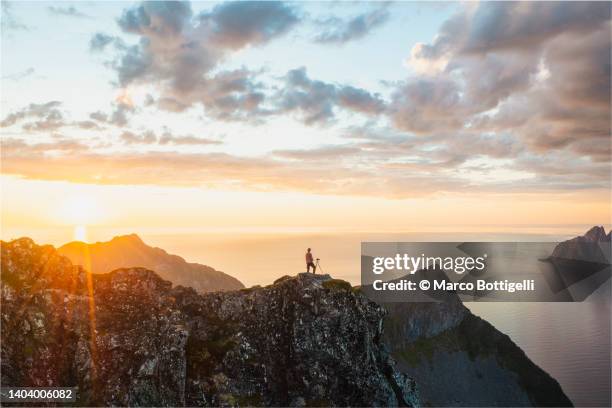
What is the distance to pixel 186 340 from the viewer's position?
57.0 meters

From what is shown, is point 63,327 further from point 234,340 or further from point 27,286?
point 234,340

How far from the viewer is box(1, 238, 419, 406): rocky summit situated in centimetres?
5231

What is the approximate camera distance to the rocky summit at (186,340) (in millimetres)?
52312

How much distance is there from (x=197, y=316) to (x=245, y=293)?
6.67 m

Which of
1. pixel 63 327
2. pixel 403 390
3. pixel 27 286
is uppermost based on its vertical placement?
pixel 27 286

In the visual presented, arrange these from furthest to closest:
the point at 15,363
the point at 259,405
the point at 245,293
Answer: the point at 245,293 → the point at 259,405 → the point at 15,363

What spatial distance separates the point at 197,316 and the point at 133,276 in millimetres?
9369

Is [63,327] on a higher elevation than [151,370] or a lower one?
higher

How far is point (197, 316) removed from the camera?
202 feet

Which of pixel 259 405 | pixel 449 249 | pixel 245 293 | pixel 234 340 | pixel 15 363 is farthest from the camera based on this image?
pixel 449 249

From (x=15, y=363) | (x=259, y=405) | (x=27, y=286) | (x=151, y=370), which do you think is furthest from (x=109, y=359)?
(x=259, y=405)

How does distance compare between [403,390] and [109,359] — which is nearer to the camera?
[109,359]

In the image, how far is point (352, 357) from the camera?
59875 mm

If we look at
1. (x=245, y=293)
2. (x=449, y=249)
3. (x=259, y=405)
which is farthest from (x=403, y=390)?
(x=449, y=249)
